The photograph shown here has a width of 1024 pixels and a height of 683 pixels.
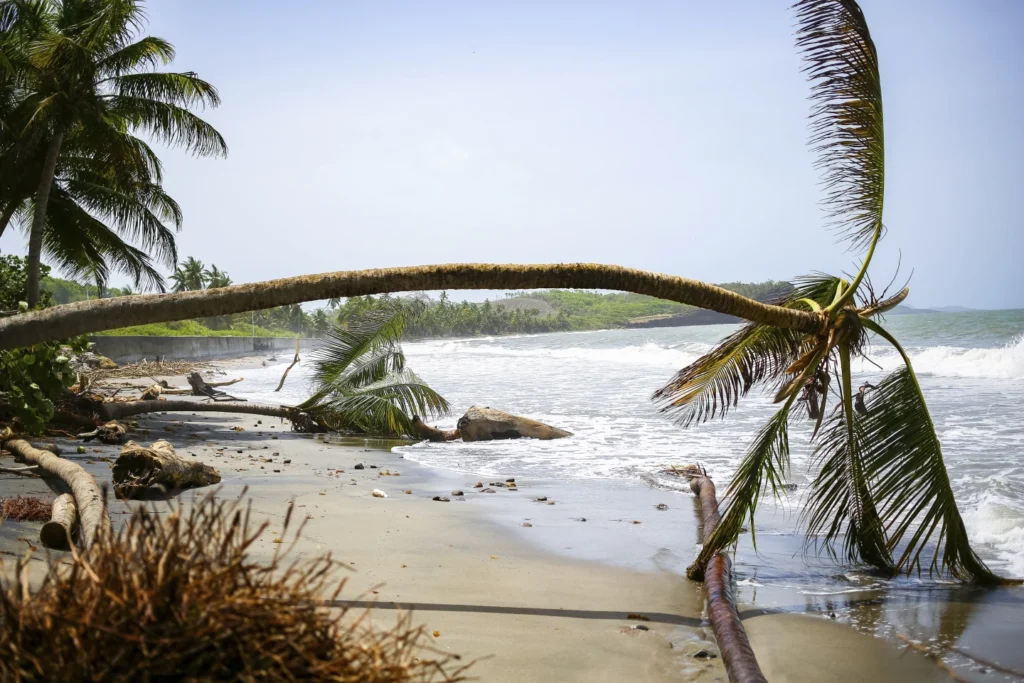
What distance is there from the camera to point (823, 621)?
5.08 m

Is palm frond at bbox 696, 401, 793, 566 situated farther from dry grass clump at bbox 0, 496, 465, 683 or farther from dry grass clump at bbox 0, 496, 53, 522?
dry grass clump at bbox 0, 496, 53, 522

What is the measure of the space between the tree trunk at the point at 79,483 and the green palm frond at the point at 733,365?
408cm

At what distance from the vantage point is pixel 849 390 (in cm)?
562

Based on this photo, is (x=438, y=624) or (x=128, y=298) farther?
(x=128, y=298)

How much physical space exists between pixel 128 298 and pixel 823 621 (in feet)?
16.7

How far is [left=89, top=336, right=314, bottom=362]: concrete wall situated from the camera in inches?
1471

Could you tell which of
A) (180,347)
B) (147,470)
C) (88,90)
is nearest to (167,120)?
(88,90)

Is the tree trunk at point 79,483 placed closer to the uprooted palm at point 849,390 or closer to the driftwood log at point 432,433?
the uprooted palm at point 849,390

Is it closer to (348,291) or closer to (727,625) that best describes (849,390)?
(727,625)

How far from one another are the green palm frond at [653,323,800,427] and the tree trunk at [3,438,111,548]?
4080 mm

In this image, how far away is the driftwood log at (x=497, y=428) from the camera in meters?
13.8

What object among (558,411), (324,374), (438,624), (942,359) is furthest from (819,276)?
(942,359)

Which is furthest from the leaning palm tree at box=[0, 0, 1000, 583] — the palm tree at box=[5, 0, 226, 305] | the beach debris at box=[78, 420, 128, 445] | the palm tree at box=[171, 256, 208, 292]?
the palm tree at box=[171, 256, 208, 292]

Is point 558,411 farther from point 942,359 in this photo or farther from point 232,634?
point 942,359
